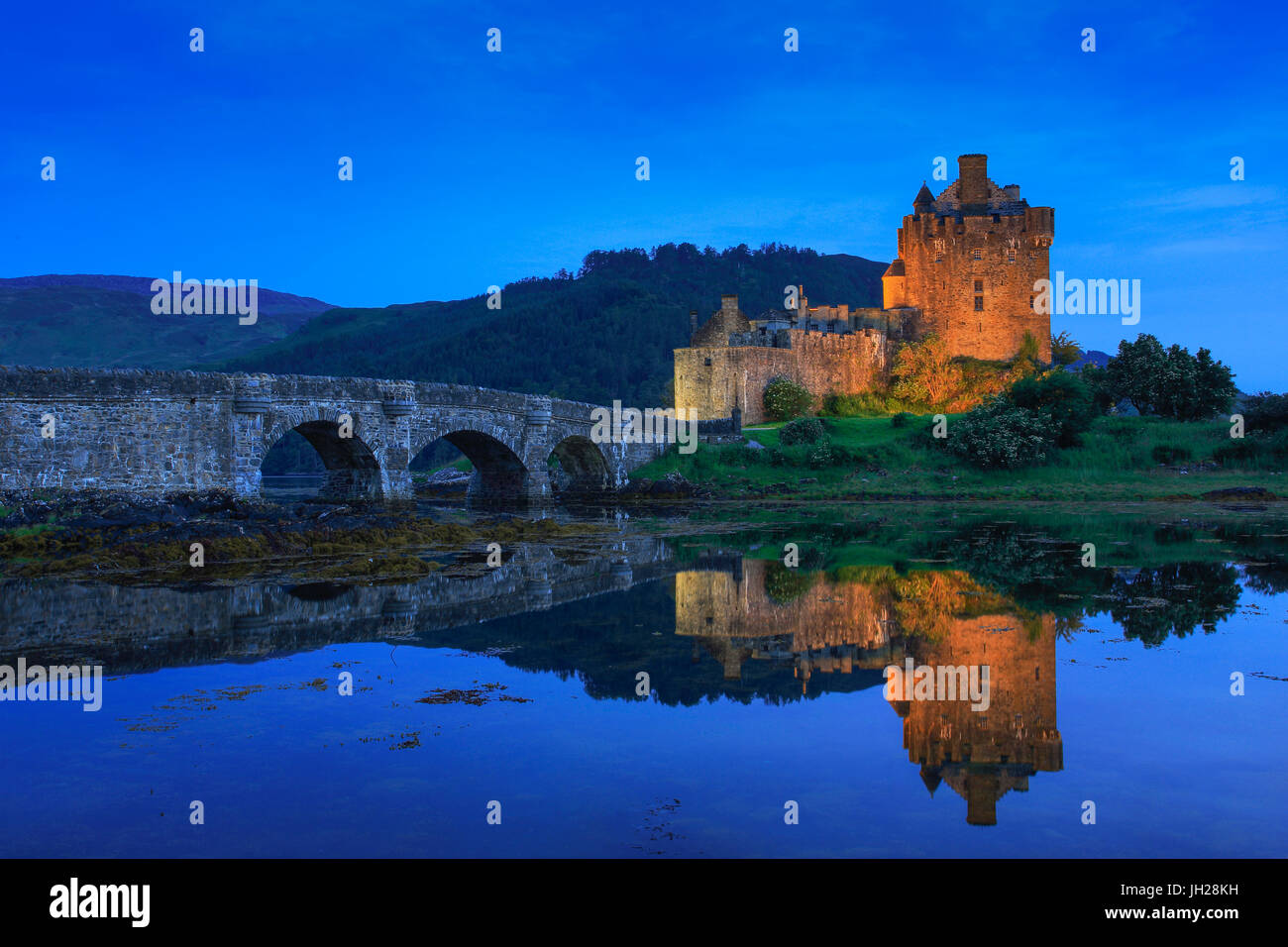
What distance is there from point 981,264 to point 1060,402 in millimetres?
20400

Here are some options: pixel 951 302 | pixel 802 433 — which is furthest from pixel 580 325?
pixel 802 433

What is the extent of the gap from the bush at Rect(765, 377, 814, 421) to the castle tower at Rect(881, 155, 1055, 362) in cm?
1274

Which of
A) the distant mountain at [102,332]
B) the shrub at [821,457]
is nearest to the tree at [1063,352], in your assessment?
the shrub at [821,457]

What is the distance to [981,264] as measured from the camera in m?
61.2

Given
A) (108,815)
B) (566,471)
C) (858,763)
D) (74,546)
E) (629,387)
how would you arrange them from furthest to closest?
(629,387)
(566,471)
(74,546)
(858,763)
(108,815)

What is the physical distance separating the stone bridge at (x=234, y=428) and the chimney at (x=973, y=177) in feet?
120

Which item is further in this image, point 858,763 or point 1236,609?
point 1236,609

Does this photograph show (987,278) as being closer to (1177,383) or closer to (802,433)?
(1177,383)

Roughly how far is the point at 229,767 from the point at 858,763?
433cm

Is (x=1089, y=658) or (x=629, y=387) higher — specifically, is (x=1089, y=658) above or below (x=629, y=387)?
below

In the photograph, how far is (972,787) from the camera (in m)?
6.79

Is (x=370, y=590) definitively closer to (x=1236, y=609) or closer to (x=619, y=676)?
(x=619, y=676)

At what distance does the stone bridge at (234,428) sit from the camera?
859 inches

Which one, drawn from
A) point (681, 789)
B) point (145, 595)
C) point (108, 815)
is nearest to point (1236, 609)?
point (681, 789)
